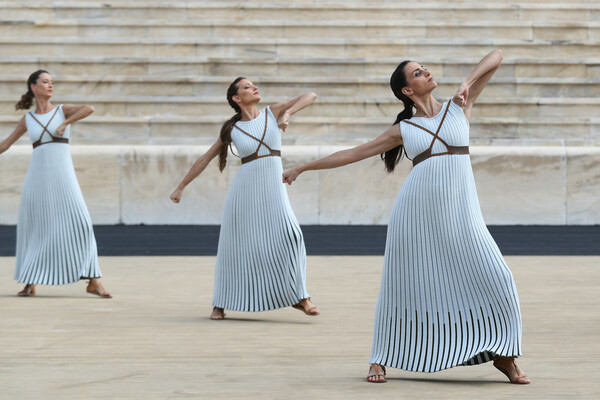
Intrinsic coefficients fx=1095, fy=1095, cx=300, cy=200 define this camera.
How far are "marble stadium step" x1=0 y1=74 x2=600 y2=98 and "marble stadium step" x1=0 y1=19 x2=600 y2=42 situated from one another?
1381mm

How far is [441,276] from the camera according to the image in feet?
18.8

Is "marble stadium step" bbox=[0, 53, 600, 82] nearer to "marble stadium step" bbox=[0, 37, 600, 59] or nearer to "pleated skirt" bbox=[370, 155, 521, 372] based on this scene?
"marble stadium step" bbox=[0, 37, 600, 59]

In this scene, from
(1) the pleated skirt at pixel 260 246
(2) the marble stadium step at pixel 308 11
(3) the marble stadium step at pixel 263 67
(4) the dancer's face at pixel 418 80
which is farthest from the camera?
(2) the marble stadium step at pixel 308 11

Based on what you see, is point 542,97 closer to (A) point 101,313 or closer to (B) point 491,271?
(A) point 101,313

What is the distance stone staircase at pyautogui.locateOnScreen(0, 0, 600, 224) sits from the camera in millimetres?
17328

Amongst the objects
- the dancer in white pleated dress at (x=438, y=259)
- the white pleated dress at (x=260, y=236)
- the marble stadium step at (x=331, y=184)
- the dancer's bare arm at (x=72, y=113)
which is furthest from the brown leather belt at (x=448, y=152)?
the marble stadium step at (x=331, y=184)

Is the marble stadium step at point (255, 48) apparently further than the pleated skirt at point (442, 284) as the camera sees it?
Yes

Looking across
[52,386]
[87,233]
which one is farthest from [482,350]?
[87,233]

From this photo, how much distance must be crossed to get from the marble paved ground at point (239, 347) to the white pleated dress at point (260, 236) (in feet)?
0.72

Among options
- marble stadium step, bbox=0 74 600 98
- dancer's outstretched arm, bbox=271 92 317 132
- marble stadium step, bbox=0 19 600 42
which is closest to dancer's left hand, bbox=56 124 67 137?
dancer's outstretched arm, bbox=271 92 317 132

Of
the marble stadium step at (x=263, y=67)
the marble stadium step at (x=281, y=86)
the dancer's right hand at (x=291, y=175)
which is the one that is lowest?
the dancer's right hand at (x=291, y=175)

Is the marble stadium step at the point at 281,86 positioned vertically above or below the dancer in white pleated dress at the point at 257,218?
above

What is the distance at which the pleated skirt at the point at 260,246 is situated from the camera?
27.9ft

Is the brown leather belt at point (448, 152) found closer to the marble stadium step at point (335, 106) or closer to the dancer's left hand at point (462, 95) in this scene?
the dancer's left hand at point (462, 95)
